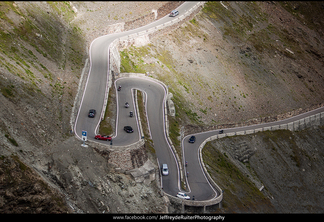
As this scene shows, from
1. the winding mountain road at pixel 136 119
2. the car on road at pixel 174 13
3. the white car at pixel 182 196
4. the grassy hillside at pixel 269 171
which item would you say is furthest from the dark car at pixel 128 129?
the car on road at pixel 174 13

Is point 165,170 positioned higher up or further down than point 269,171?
higher up

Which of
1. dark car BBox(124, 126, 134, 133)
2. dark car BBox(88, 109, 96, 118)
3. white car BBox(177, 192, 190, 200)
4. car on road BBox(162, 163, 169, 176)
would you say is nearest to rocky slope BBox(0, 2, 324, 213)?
white car BBox(177, 192, 190, 200)

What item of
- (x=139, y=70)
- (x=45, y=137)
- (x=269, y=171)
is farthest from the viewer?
(x=139, y=70)

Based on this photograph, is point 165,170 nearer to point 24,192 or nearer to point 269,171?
point 24,192

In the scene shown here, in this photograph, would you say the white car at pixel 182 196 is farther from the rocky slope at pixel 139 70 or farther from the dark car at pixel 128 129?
the dark car at pixel 128 129

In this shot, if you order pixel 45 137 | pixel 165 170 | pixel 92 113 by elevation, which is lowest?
pixel 165 170

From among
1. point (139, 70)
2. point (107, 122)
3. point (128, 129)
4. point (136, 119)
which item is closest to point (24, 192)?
point (128, 129)

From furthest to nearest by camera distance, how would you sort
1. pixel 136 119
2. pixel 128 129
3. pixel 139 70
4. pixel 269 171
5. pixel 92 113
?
pixel 139 70 < pixel 269 171 < pixel 136 119 < pixel 92 113 < pixel 128 129

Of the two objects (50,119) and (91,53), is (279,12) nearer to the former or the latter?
(91,53)

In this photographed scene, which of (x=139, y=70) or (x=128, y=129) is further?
(x=139, y=70)
